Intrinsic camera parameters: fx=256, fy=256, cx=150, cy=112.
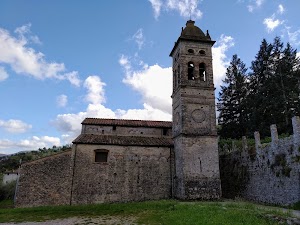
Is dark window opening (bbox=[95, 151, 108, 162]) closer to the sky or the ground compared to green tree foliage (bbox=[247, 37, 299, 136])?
closer to the ground

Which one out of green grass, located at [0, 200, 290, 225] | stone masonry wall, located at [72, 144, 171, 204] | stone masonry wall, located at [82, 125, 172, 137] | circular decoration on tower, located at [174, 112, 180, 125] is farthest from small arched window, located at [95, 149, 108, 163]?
circular decoration on tower, located at [174, 112, 180, 125]

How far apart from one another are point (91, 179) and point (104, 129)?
17.6 feet

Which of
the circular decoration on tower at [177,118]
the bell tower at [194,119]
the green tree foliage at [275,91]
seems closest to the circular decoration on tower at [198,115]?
the bell tower at [194,119]

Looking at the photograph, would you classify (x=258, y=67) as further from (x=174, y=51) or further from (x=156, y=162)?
(x=156, y=162)

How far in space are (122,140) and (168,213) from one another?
10991mm

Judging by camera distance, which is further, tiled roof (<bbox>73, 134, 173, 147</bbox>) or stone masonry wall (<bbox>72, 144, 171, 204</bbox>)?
tiled roof (<bbox>73, 134, 173, 147</bbox>)

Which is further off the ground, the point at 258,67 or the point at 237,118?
the point at 258,67

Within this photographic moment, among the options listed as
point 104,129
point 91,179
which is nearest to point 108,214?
point 91,179

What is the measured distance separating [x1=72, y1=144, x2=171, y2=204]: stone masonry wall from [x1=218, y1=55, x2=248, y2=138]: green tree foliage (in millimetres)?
15729

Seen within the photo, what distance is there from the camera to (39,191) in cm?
1969

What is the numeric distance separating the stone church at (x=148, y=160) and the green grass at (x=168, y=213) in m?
4.49

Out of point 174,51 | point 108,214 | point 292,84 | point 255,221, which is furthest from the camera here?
point 292,84

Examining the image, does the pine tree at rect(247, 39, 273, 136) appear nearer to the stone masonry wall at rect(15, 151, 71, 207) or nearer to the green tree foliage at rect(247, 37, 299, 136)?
the green tree foliage at rect(247, 37, 299, 136)

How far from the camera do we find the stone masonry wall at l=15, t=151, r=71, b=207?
764 inches
